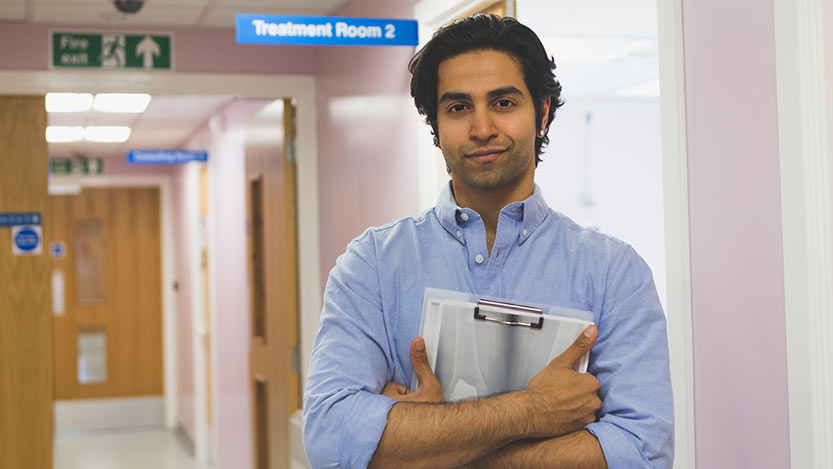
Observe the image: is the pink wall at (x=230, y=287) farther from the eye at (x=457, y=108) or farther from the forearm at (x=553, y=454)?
the forearm at (x=553, y=454)

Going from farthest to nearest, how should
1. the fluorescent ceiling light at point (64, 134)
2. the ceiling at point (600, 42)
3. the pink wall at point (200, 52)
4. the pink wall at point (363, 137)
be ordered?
the fluorescent ceiling light at point (64, 134) → the pink wall at point (200, 52) → the ceiling at point (600, 42) → the pink wall at point (363, 137)

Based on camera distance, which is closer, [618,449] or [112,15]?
[618,449]

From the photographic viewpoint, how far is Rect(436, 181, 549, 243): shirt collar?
4.27 ft

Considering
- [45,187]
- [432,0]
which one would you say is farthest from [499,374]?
[45,187]

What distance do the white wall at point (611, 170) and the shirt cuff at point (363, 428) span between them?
4.70 meters

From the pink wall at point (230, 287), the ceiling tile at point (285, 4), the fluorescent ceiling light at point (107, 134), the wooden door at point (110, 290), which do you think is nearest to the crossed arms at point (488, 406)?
the ceiling tile at point (285, 4)

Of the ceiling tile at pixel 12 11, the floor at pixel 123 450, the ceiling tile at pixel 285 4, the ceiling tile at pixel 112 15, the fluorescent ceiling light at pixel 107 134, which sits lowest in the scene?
the floor at pixel 123 450

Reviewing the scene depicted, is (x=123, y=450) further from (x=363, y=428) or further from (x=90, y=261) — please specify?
(x=363, y=428)

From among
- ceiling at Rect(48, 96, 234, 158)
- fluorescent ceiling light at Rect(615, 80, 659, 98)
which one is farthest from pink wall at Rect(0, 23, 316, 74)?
fluorescent ceiling light at Rect(615, 80, 659, 98)

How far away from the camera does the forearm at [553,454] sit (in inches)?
45.8

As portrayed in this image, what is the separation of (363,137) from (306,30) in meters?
1.05

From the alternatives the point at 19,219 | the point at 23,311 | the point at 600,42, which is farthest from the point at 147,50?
the point at 600,42

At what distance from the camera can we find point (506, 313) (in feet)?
3.93

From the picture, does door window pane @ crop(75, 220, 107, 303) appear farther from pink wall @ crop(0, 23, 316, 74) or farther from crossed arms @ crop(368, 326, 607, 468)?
crossed arms @ crop(368, 326, 607, 468)
